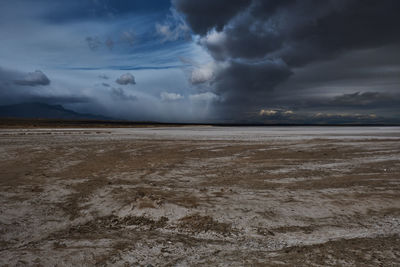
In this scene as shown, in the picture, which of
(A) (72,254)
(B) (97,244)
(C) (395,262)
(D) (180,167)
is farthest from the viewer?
(D) (180,167)

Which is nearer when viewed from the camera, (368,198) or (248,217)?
(248,217)

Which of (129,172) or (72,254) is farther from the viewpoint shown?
(129,172)

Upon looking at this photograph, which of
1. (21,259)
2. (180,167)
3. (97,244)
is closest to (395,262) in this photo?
(97,244)

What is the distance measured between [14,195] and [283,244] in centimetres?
889

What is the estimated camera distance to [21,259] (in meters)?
4.71

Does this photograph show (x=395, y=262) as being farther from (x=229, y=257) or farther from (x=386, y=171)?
(x=386, y=171)

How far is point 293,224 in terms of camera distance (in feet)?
21.5

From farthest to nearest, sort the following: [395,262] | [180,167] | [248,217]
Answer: [180,167] → [248,217] → [395,262]

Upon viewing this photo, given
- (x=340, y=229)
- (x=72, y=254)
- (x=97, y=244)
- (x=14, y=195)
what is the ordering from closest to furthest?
1. (x=72, y=254)
2. (x=97, y=244)
3. (x=340, y=229)
4. (x=14, y=195)

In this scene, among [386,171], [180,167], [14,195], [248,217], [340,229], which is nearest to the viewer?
[340,229]

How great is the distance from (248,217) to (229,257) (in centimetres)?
222

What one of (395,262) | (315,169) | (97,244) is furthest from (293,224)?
(315,169)

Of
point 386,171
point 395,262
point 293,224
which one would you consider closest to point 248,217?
point 293,224

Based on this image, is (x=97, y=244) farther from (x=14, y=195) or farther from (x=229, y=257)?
(x=14, y=195)
